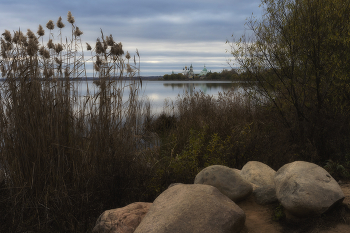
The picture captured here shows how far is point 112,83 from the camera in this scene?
4.41 m

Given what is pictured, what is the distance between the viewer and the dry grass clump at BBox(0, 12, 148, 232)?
148 inches

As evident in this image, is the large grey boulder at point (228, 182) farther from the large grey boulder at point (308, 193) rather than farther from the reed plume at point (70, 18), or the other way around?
the reed plume at point (70, 18)

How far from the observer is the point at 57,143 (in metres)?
3.81

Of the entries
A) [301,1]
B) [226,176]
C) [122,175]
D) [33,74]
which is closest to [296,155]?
[226,176]

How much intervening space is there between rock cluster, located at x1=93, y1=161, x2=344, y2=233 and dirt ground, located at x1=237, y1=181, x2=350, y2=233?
0.39 ft

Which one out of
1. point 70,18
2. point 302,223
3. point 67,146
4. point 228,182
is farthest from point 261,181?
point 70,18

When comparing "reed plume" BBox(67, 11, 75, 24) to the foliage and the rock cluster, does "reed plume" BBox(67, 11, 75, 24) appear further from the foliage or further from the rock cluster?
the foliage

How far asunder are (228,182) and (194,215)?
123 cm

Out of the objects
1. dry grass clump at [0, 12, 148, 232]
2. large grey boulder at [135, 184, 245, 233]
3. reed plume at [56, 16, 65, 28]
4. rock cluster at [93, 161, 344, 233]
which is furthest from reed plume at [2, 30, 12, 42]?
large grey boulder at [135, 184, 245, 233]

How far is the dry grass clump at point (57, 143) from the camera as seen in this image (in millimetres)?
3771

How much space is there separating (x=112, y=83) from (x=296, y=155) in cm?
425

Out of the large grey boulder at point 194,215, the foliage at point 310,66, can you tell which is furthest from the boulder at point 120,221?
the foliage at point 310,66

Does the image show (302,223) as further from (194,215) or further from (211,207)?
(194,215)

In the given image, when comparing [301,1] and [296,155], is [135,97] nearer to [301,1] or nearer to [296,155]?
[296,155]
